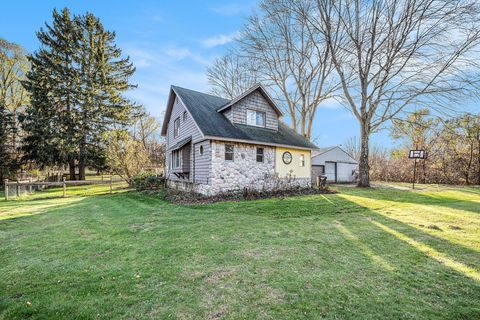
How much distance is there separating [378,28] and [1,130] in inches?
1189

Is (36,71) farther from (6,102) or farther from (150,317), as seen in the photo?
(150,317)

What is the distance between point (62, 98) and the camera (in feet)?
71.7

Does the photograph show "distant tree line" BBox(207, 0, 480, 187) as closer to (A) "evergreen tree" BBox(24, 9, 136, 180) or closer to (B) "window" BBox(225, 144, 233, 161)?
(B) "window" BBox(225, 144, 233, 161)

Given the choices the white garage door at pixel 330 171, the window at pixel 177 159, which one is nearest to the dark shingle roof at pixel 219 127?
the window at pixel 177 159

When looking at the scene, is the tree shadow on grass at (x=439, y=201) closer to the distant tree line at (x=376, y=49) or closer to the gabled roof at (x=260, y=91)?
the distant tree line at (x=376, y=49)

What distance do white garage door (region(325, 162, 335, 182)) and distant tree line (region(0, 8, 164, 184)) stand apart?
52.2 ft

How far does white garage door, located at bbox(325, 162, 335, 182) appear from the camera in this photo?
20.4 m

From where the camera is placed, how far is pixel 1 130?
740 inches

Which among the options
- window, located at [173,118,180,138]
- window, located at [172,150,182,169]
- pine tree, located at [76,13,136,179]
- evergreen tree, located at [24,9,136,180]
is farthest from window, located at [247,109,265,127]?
pine tree, located at [76,13,136,179]

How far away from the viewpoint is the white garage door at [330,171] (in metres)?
20.4

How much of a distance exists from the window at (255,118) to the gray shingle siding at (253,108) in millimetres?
207

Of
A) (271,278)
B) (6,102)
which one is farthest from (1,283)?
(6,102)

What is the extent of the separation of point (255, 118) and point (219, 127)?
3.05 m

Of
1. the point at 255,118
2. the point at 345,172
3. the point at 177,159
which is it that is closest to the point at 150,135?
the point at 177,159
